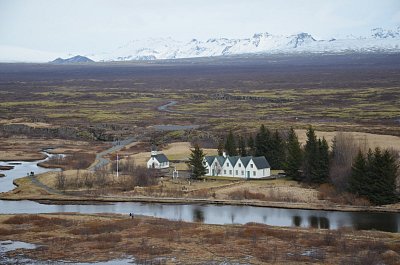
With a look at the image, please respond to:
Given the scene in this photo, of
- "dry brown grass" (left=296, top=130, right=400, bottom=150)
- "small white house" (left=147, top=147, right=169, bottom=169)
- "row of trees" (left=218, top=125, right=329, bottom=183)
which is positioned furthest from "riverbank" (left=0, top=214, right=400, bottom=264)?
"dry brown grass" (left=296, top=130, right=400, bottom=150)

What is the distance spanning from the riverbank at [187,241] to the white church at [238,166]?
22.5 meters

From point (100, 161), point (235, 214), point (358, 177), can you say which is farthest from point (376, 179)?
point (100, 161)

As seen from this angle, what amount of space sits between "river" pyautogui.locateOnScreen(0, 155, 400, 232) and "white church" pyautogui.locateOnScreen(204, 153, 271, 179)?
13.3 metres

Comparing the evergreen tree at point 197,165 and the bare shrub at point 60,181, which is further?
the evergreen tree at point 197,165

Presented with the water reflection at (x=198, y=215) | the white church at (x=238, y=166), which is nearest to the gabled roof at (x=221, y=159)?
the white church at (x=238, y=166)

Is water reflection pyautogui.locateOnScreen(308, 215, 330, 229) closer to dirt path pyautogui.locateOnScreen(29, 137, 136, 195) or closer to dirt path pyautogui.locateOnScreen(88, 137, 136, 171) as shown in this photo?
dirt path pyautogui.locateOnScreen(29, 137, 136, 195)

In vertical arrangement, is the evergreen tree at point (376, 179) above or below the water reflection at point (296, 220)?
above

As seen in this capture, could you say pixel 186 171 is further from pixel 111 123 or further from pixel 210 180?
pixel 111 123

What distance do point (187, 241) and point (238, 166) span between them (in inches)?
1208

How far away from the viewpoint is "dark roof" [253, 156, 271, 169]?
7806cm

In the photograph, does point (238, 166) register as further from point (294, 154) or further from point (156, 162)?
point (156, 162)

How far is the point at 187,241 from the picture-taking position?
49438 mm

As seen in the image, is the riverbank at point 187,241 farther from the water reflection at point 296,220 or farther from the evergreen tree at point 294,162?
the evergreen tree at point 294,162

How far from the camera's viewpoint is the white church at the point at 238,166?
256ft
